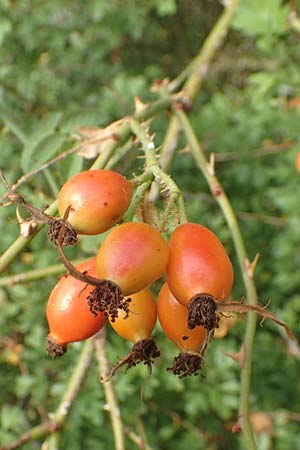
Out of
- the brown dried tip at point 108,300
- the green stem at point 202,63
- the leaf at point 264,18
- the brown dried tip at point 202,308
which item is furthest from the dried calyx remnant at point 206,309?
the leaf at point 264,18

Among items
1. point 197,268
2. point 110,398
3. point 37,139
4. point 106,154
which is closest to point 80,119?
point 37,139

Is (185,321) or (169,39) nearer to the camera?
(185,321)

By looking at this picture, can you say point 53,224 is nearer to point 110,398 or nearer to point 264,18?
point 110,398

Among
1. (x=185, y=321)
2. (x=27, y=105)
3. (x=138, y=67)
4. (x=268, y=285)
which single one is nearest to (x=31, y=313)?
(x=27, y=105)

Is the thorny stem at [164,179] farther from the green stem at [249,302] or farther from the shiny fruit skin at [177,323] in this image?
the green stem at [249,302]

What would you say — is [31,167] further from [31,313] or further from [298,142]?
[298,142]
